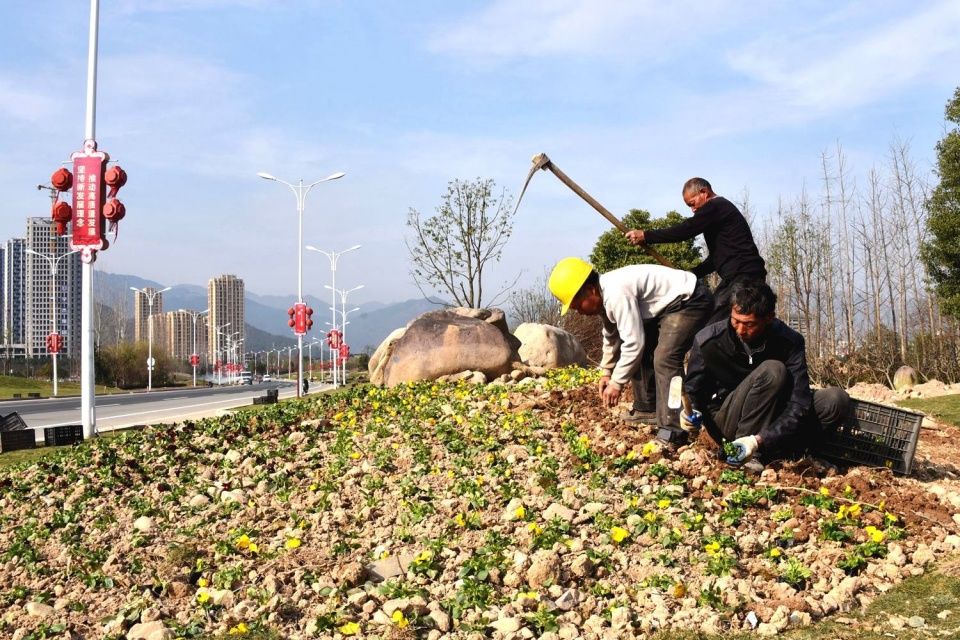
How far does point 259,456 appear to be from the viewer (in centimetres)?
→ 634

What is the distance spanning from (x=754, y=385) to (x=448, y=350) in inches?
276

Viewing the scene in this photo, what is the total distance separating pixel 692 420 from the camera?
518 cm

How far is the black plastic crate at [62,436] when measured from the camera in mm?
10727

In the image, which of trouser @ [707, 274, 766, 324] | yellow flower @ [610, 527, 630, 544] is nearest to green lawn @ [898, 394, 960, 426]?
trouser @ [707, 274, 766, 324]

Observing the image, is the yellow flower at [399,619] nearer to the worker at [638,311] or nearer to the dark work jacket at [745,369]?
the worker at [638,311]

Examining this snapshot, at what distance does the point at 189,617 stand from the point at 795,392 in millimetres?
3598

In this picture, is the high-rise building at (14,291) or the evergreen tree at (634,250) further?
the high-rise building at (14,291)

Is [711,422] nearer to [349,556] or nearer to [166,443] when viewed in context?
[349,556]

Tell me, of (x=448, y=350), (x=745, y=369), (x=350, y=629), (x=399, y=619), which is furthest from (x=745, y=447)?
(x=448, y=350)

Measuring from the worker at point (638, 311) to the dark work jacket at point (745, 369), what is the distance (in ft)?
1.09

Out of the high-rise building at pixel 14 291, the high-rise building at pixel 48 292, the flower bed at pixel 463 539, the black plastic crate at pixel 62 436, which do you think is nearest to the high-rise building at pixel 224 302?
the high-rise building at pixel 14 291

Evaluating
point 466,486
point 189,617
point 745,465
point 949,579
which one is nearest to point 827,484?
point 745,465

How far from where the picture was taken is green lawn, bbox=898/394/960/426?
9.47 meters

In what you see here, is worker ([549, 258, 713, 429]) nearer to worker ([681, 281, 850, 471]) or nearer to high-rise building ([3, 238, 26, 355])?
worker ([681, 281, 850, 471])
